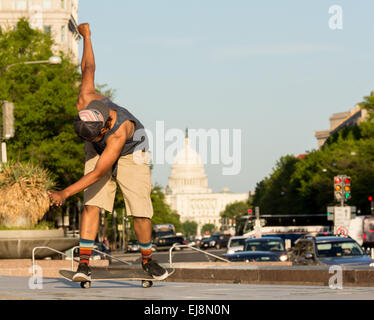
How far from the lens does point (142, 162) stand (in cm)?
884

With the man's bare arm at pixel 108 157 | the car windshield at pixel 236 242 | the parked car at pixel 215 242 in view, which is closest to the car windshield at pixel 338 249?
the car windshield at pixel 236 242

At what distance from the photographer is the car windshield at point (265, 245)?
28641 mm

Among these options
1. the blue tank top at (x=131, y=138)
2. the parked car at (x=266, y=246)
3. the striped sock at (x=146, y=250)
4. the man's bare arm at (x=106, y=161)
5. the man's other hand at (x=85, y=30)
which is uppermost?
the man's other hand at (x=85, y=30)

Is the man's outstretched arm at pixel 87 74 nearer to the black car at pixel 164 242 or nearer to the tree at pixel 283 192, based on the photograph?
the black car at pixel 164 242

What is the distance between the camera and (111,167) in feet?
28.6

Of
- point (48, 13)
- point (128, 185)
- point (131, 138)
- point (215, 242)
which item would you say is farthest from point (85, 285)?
point (48, 13)

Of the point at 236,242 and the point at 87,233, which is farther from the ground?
the point at 87,233

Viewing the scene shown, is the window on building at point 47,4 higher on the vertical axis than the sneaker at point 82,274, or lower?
higher

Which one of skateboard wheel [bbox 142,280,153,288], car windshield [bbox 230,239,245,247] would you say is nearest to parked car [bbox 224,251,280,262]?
car windshield [bbox 230,239,245,247]

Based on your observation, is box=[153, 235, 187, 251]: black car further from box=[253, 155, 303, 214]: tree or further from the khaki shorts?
the khaki shorts

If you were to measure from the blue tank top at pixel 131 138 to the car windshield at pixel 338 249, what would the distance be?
12.9 m

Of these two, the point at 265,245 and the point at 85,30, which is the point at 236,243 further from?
the point at 85,30

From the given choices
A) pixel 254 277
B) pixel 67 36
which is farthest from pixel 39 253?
pixel 67 36

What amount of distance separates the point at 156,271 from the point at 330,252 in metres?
12.8
